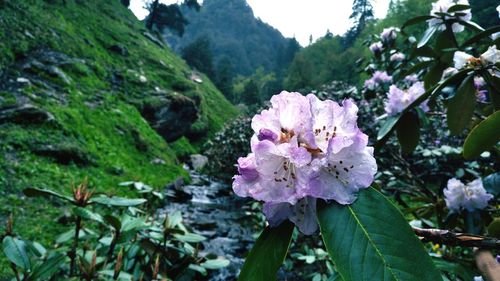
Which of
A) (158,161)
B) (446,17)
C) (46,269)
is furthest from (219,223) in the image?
(446,17)

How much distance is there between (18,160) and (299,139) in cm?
478

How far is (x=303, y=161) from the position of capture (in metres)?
0.49

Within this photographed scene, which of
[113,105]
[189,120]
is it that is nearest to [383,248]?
[113,105]

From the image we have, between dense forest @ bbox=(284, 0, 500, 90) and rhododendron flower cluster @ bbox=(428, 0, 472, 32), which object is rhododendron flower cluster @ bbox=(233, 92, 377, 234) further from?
dense forest @ bbox=(284, 0, 500, 90)

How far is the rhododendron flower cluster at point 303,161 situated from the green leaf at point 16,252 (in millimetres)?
933

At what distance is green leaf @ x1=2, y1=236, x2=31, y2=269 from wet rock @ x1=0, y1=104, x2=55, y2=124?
472cm

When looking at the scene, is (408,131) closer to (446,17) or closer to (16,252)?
(446,17)

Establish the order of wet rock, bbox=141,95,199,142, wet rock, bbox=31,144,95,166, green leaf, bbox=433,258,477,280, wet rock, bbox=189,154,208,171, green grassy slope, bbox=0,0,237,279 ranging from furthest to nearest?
wet rock, bbox=189,154,208,171 < wet rock, bbox=141,95,199,142 < wet rock, bbox=31,144,95,166 < green grassy slope, bbox=0,0,237,279 < green leaf, bbox=433,258,477,280

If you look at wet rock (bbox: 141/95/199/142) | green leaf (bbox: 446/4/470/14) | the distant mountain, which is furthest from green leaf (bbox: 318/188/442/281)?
the distant mountain

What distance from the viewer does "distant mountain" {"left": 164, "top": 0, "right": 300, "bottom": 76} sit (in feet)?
230

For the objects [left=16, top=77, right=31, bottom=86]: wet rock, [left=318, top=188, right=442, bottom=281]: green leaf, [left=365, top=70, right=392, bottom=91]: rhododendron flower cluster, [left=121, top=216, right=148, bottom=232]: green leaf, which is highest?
[left=365, top=70, right=392, bottom=91]: rhododendron flower cluster

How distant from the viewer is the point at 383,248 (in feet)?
1.39

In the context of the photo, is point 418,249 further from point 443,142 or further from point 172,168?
point 172,168

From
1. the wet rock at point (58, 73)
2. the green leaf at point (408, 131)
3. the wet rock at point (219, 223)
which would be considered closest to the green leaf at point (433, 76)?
the green leaf at point (408, 131)
